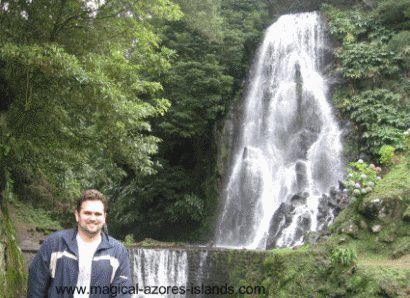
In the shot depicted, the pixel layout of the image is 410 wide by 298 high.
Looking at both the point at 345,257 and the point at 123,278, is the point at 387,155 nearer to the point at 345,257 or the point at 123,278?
the point at 345,257

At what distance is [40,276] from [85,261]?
0.27 metres

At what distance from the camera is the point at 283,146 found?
14.0m

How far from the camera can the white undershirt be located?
232 centimetres

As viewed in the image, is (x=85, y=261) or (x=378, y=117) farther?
(x=378, y=117)

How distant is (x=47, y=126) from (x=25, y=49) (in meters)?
2.16

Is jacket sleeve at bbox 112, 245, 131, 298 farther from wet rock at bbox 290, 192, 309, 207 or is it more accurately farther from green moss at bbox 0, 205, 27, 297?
wet rock at bbox 290, 192, 309, 207

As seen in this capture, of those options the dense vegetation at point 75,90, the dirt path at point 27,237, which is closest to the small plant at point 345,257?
the dense vegetation at point 75,90

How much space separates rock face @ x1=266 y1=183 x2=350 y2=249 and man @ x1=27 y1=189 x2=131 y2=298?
7974 millimetres

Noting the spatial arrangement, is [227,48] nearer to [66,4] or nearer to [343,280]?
[66,4]

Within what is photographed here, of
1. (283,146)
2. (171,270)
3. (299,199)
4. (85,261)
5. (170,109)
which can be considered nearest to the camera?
(85,261)

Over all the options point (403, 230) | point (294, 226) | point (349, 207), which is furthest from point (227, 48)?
point (403, 230)

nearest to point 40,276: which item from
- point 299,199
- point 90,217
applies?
point 90,217

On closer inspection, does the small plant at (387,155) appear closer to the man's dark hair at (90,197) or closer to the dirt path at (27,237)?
the dirt path at (27,237)

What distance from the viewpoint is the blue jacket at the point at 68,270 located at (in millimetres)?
2266
